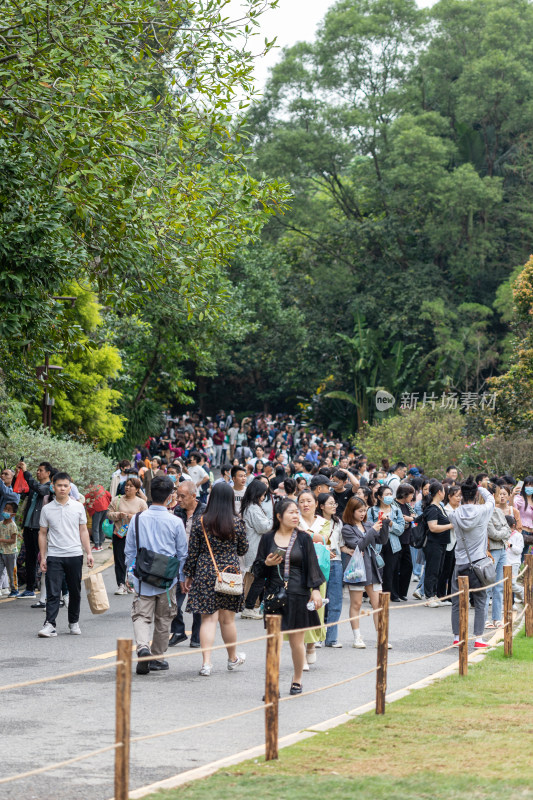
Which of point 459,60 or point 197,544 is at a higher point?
point 459,60

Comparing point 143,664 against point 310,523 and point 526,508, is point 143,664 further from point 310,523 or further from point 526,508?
point 526,508

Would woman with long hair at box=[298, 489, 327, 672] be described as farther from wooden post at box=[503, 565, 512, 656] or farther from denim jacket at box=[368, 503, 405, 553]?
denim jacket at box=[368, 503, 405, 553]

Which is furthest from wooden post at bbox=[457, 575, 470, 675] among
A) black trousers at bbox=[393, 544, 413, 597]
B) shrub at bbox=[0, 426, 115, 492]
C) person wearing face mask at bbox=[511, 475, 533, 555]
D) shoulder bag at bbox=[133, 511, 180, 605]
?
shrub at bbox=[0, 426, 115, 492]

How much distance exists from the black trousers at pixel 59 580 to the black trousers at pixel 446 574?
5.80 metres

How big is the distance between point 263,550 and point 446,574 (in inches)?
281

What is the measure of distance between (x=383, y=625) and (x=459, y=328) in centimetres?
3517

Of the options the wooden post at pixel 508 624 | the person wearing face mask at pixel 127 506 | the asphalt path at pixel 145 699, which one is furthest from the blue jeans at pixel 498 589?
the person wearing face mask at pixel 127 506

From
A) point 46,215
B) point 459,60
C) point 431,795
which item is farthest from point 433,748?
point 459,60

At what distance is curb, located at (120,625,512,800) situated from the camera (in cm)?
571

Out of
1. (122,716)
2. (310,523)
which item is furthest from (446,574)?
(122,716)

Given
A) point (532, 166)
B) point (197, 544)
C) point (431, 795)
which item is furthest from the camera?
point (532, 166)

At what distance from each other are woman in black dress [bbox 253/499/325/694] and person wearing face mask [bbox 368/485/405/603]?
212 inches

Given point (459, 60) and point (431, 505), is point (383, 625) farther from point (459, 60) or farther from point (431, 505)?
point (459, 60)

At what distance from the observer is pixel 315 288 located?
157 feet
